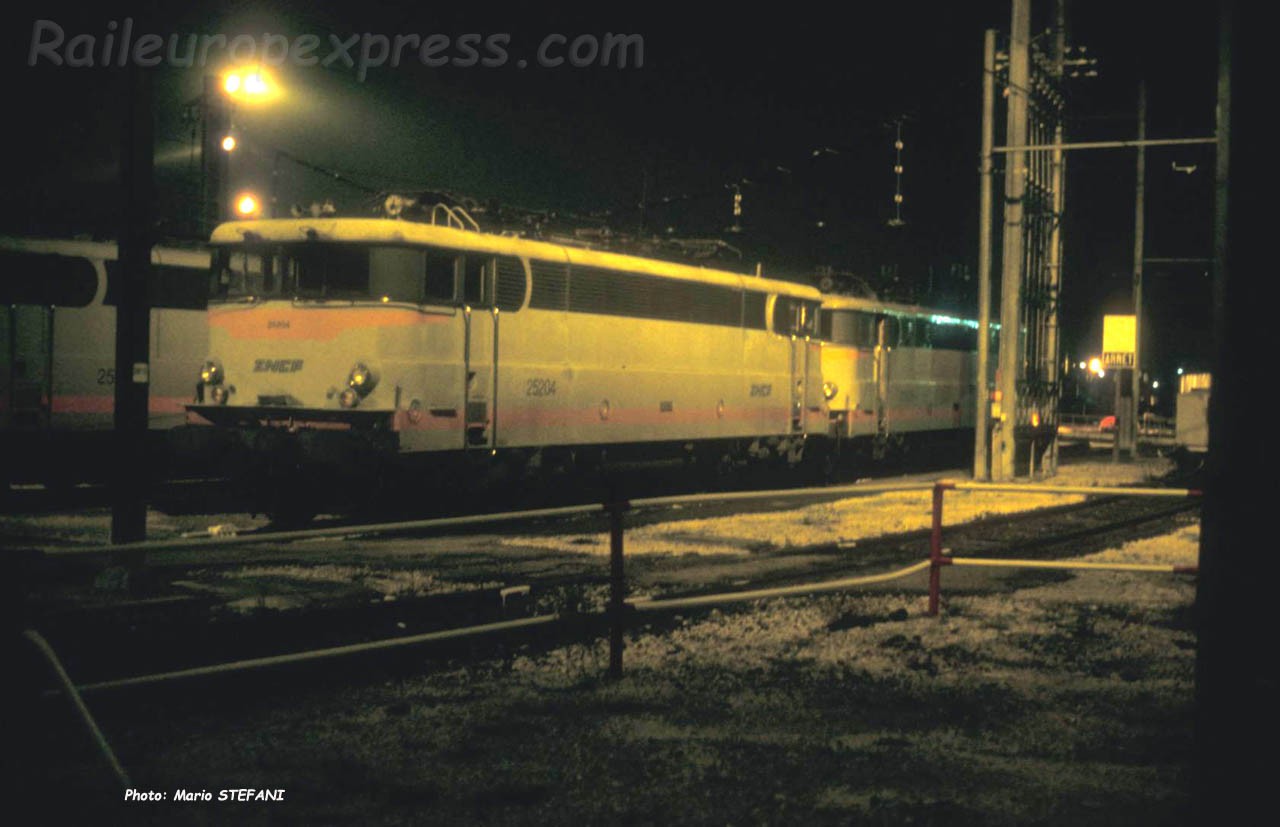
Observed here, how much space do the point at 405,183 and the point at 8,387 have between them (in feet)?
55.1

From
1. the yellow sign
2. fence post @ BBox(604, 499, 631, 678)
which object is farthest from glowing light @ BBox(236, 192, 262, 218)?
the yellow sign

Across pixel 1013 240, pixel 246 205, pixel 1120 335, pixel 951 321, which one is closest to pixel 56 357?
pixel 246 205

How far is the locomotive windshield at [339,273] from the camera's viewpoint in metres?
17.2

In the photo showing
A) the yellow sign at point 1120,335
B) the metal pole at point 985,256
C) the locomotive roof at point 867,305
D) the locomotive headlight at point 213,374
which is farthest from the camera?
the yellow sign at point 1120,335

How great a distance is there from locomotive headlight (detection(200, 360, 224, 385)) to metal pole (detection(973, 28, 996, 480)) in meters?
14.1

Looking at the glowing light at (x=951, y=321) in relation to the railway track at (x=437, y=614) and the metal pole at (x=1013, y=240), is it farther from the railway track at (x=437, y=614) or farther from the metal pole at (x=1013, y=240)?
the railway track at (x=437, y=614)

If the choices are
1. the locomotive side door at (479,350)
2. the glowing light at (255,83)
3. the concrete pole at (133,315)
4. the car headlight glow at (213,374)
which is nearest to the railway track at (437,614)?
the concrete pole at (133,315)

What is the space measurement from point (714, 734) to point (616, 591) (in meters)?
1.47

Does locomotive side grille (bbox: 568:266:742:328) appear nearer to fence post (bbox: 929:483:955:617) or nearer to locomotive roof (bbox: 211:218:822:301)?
locomotive roof (bbox: 211:218:822:301)

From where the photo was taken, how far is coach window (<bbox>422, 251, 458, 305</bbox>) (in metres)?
17.3

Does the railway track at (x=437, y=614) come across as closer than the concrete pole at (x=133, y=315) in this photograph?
Yes

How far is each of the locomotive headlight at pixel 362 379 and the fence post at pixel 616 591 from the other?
9025mm

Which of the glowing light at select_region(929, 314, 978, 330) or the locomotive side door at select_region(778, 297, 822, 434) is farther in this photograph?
the glowing light at select_region(929, 314, 978, 330)

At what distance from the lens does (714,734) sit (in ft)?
23.6
